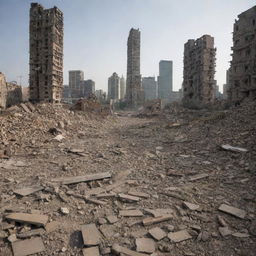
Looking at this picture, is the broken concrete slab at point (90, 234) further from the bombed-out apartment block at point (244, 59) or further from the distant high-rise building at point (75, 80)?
the distant high-rise building at point (75, 80)

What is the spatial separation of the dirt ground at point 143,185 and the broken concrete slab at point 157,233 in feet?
0.26

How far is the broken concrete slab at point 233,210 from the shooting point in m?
4.14

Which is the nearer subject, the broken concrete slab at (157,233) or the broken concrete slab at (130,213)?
the broken concrete slab at (157,233)

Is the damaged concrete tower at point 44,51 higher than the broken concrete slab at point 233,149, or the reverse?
the damaged concrete tower at point 44,51

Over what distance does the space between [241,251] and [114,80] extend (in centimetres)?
6493

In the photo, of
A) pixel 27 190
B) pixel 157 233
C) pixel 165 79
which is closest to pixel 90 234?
pixel 157 233

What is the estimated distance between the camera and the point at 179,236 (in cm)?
358

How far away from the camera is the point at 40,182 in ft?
18.2

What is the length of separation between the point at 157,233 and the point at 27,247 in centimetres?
196

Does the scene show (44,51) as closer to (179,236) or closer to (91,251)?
(91,251)

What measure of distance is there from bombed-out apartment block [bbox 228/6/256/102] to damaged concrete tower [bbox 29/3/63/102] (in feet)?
55.5

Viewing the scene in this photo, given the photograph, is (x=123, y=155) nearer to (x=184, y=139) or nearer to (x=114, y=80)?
(x=184, y=139)

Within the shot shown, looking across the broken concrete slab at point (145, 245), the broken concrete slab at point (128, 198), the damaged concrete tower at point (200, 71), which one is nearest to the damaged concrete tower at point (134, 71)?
the damaged concrete tower at point (200, 71)

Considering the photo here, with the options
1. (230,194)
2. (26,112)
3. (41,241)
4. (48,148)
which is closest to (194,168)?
(230,194)
